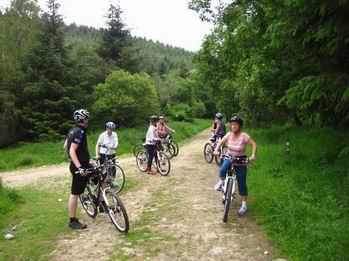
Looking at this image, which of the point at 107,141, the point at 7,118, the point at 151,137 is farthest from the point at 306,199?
the point at 7,118

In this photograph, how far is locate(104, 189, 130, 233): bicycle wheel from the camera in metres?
7.41

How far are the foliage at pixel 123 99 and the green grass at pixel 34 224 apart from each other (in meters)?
17.8

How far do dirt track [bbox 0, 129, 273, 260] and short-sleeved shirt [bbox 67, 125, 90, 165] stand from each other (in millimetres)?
1463

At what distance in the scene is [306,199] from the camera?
8.16 meters

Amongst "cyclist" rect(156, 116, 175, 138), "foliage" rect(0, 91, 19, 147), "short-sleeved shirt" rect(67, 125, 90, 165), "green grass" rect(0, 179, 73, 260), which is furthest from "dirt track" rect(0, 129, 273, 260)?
"foliage" rect(0, 91, 19, 147)

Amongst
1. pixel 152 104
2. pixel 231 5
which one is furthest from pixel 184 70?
pixel 231 5

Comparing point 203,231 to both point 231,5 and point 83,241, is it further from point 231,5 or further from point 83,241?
point 231,5

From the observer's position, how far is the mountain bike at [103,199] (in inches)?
297

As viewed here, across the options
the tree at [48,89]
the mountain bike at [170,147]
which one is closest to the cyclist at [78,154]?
the mountain bike at [170,147]

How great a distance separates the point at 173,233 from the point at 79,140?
8.32 ft

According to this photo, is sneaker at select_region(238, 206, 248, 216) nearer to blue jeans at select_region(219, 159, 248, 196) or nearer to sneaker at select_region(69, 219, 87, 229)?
blue jeans at select_region(219, 159, 248, 196)

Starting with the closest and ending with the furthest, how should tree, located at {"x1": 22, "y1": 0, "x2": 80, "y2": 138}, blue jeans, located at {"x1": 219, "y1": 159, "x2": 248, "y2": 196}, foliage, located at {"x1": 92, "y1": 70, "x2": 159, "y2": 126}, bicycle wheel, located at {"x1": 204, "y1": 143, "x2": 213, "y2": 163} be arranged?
1. blue jeans, located at {"x1": 219, "y1": 159, "x2": 248, "y2": 196}
2. bicycle wheel, located at {"x1": 204, "y1": 143, "x2": 213, "y2": 163}
3. tree, located at {"x1": 22, "y1": 0, "x2": 80, "y2": 138}
4. foliage, located at {"x1": 92, "y1": 70, "x2": 159, "y2": 126}

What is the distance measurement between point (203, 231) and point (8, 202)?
561 centimetres

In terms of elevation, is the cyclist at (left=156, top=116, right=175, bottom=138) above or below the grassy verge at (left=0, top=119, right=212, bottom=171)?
above
